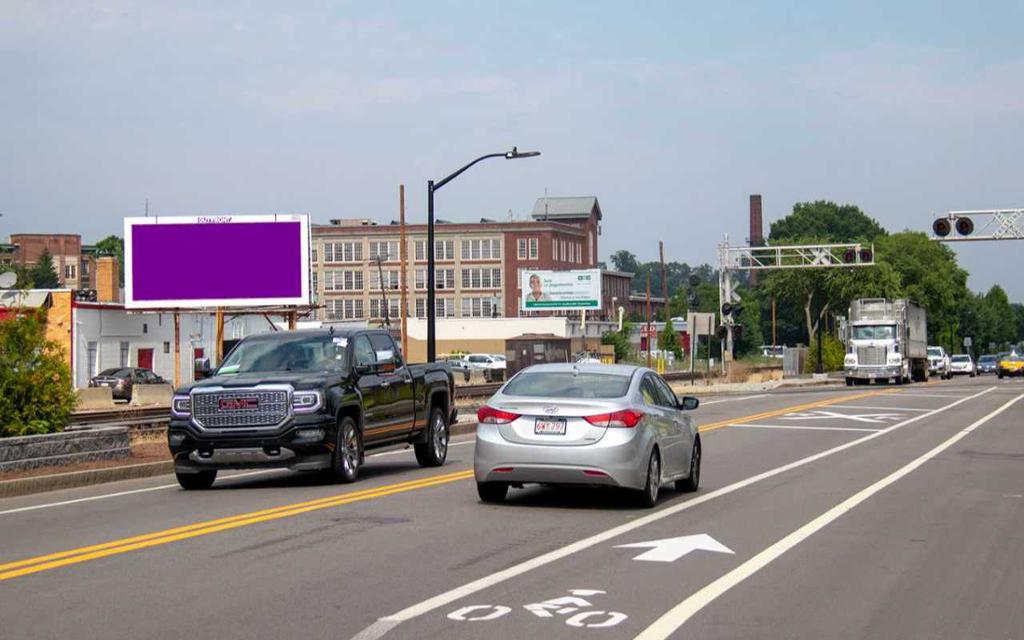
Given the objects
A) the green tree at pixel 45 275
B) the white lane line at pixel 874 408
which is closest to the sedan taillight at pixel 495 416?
the white lane line at pixel 874 408

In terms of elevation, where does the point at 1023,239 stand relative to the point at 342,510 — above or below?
above

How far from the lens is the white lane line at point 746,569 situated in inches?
338

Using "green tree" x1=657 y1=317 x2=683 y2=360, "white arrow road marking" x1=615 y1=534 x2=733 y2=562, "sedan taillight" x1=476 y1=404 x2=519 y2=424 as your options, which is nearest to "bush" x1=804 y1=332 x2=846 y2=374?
"green tree" x1=657 y1=317 x2=683 y2=360

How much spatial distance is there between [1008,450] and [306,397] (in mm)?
14025

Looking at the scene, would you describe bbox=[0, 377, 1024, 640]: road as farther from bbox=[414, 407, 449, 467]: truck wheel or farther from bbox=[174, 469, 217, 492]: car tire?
bbox=[414, 407, 449, 467]: truck wheel

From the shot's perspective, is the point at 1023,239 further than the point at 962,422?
Yes

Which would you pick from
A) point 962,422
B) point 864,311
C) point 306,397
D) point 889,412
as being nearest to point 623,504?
point 306,397

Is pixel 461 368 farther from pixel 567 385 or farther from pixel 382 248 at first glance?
pixel 382 248

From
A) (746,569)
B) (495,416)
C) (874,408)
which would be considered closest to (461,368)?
(874,408)

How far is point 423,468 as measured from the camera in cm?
2088

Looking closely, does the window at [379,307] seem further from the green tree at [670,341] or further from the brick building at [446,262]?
the green tree at [670,341]

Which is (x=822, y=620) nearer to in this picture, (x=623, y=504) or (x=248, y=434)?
(x=623, y=504)

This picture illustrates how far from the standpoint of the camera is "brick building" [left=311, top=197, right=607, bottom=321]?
433ft

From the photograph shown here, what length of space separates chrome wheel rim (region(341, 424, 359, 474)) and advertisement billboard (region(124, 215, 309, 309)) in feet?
101
